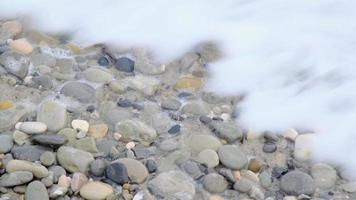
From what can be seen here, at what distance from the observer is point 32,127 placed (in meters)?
1.92

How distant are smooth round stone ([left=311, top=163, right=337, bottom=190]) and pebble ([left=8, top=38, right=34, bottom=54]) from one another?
3.89ft

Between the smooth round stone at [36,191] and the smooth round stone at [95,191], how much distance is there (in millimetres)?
110

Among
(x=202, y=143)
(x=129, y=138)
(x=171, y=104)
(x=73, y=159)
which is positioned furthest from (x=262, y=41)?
(x=73, y=159)

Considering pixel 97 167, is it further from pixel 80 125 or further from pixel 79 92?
pixel 79 92

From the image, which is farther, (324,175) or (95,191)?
(324,175)

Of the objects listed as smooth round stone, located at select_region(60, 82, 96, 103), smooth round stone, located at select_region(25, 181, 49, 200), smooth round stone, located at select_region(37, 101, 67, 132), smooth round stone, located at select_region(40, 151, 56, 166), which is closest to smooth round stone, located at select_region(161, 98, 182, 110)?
smooth round stone, located at select_region(60, 82, 96, 103)

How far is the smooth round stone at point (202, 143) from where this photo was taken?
1.98 m

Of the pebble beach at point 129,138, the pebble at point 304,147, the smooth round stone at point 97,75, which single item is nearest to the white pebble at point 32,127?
the pebble beach at point 129,138

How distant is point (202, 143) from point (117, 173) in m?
0.33

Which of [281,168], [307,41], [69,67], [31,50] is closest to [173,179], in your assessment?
[281,168]

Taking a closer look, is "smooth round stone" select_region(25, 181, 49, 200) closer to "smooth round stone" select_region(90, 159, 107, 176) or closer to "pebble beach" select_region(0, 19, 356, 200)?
"pebble beach" select_region(0, 19, 356, 200)

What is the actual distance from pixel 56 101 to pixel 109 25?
57cm

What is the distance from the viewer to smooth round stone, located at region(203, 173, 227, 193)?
1846 millimetres

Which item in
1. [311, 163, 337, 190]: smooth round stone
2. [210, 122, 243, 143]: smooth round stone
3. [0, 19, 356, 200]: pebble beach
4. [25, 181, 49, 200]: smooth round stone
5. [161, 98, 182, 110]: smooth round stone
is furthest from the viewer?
[161, 98, 182, 110]: smooth round stone
